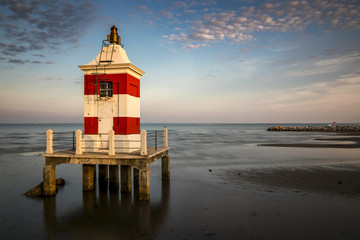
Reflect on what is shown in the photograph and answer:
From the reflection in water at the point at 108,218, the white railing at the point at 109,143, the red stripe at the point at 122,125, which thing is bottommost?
the reflection in water at the point at 108,218

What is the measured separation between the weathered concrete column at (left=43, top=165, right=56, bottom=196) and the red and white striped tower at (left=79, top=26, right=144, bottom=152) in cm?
193

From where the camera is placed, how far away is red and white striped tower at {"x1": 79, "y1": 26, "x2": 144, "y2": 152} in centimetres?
1222

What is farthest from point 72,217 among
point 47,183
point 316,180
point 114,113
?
point 316,180

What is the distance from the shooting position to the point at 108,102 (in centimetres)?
1241

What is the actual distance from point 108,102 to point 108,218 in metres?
5.49

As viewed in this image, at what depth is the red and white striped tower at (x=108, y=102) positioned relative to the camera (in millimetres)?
12219

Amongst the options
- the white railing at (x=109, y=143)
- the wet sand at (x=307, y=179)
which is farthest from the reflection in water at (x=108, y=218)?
the wet sand at (x=307, y=179)

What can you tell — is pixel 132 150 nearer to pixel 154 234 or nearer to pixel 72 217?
pixel 72 217

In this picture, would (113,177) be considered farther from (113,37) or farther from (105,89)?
(113,37)

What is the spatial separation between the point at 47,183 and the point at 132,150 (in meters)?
4.42

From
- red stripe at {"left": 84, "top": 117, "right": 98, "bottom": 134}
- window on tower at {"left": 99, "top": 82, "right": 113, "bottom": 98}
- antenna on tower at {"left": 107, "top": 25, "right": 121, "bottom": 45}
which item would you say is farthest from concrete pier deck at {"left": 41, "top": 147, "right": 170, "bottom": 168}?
antenna on tower at {"left": 107, "top": 25, "right": 121, "bottom": 45}

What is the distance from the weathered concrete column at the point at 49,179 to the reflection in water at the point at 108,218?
34 centimetres

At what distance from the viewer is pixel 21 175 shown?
59.6 feet

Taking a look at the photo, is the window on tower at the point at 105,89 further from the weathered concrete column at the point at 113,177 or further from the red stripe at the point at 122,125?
the weathered concrete column at the point at 113,177
